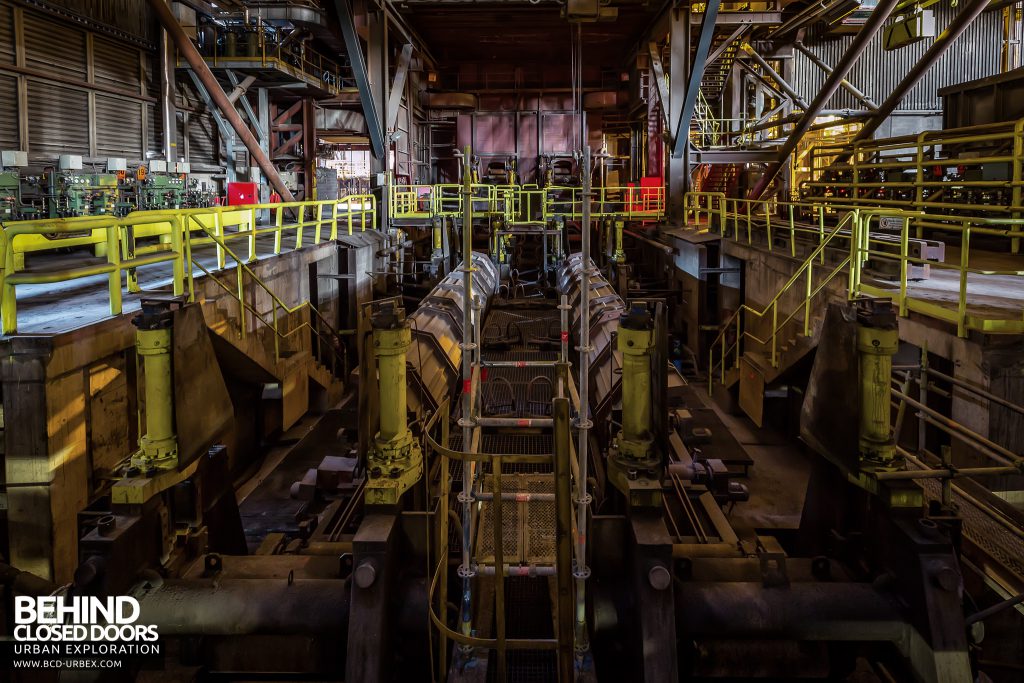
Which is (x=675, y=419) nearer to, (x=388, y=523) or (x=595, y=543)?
(x=595, y=543)

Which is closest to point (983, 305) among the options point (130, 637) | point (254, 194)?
point (130, 637)

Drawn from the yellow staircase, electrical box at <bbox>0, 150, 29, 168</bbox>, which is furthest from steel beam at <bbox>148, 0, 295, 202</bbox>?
the yellow staircase

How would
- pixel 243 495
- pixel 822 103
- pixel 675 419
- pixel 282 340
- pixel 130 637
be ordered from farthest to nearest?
pixel 822 103
pixel 282 340
pixel 243 495
pixel 675 419
pixel 130 637

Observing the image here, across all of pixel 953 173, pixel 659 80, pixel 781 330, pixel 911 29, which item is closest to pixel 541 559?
pixel 781 330

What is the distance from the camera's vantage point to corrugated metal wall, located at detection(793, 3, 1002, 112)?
28797 millimetres

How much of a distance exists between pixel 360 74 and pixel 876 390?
15167 millimetres

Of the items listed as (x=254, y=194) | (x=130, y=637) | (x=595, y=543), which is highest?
(x=254, y=194)

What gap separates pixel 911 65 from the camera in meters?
29.9

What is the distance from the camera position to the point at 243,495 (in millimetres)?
9867

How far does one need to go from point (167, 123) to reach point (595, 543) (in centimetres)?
2048

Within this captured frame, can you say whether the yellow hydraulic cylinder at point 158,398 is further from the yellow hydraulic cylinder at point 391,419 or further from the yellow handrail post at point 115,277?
the yellow handrail post at point 115,277

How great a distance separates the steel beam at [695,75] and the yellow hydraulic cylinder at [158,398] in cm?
1522

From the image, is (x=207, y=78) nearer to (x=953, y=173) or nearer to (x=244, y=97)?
(x=244, y=97)

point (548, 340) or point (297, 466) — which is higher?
point (548, 340)
